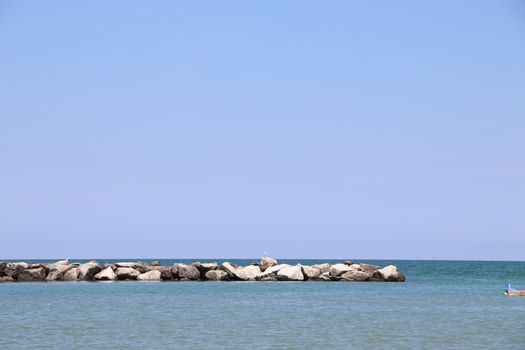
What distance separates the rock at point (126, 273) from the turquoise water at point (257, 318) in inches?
405

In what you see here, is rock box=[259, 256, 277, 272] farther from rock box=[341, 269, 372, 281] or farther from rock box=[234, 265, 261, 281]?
rock box=[341, 269, 372, 281]

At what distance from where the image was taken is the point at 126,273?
6838 centimetres

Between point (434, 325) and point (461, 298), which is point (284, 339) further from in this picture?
point (461, 298)

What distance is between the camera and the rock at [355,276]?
69625 millimetres

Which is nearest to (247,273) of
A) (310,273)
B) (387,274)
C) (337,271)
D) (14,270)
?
(310,273)

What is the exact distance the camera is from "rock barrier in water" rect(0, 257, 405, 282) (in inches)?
2687

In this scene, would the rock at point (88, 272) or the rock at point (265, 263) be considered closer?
the rock at point (88, 272)

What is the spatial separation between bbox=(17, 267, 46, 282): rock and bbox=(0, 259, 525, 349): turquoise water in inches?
426

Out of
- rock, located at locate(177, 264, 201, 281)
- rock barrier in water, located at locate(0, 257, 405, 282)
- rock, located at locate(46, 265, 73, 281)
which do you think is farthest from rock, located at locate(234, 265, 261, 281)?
rock, located at locate(46, 265, 73, 281)

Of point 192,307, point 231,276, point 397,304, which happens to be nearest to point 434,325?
point 397,304

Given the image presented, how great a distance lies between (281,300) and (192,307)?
7423mm

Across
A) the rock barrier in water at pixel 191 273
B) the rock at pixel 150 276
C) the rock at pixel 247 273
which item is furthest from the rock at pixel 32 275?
the rock at pixel 247 273

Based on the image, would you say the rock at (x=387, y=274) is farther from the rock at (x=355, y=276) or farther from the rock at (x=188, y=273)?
the rock at (x=188, y=273)

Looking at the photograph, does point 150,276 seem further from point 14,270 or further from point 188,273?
point 14,270
